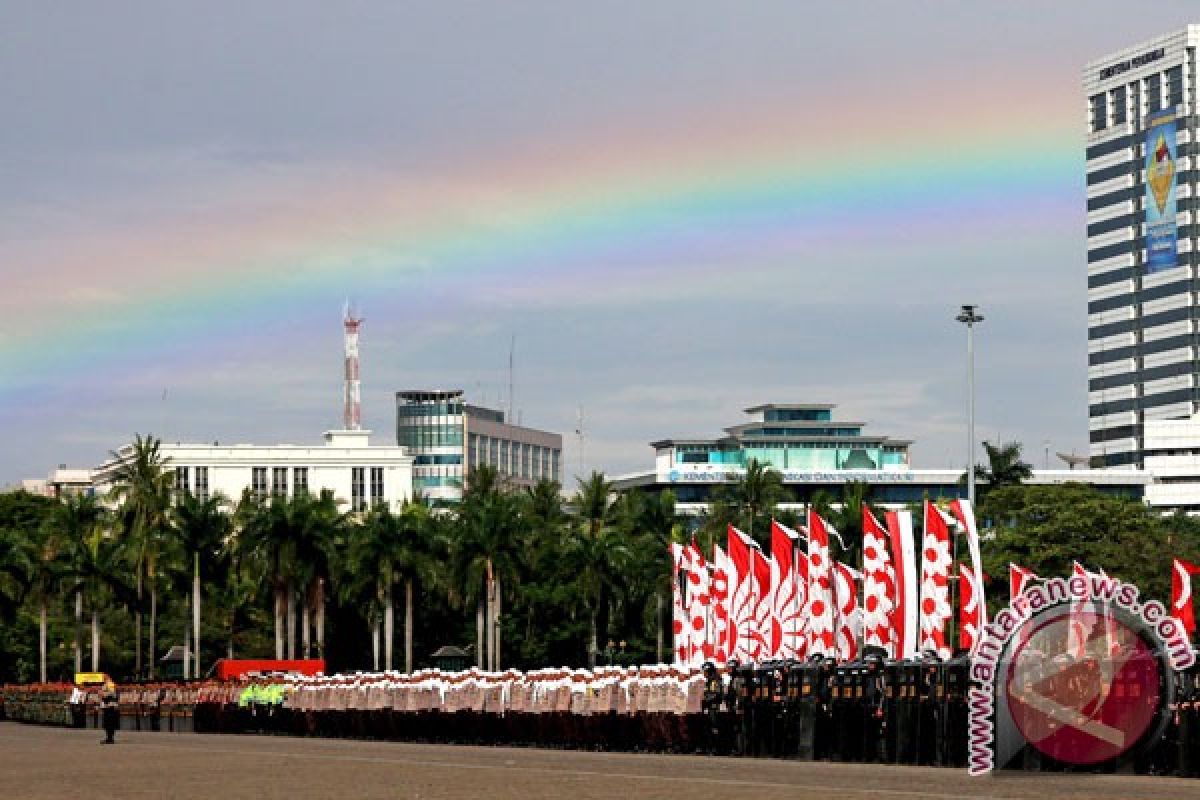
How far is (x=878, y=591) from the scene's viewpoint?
158 ft

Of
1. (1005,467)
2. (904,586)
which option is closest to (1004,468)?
(1005,467)

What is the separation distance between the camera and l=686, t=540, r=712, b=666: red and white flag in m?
56.3

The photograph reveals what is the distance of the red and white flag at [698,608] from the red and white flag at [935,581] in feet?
33.2

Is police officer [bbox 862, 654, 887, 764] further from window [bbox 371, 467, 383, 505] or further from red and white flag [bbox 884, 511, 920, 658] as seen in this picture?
window [bbox 371, 467, 383, 505]

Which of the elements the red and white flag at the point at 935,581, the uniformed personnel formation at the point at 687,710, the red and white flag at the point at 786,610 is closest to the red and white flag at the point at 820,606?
the red and white flag at the point at 786,610

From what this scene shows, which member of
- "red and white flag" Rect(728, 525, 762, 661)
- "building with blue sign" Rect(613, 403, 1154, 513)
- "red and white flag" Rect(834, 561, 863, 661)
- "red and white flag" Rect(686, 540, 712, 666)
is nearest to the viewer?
"red and white flag" Rect(834, 561, 863, 661)

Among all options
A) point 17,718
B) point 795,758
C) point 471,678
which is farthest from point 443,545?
point 795,758

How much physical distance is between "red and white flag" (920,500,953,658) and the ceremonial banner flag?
10115mm

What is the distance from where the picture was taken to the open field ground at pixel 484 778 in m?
29.9

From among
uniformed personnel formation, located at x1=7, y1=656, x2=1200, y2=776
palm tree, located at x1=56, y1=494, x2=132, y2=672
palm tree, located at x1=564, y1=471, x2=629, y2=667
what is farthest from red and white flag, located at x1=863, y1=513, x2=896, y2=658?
palm tree, located at x1=56, y1=494, x2=132, y2=672

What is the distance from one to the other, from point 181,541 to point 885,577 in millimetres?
61641

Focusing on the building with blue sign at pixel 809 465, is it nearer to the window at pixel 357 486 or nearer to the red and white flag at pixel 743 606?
the window at pixel 357 486

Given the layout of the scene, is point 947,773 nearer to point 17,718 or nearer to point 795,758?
point 795,758

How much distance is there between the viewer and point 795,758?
40.2 meters
